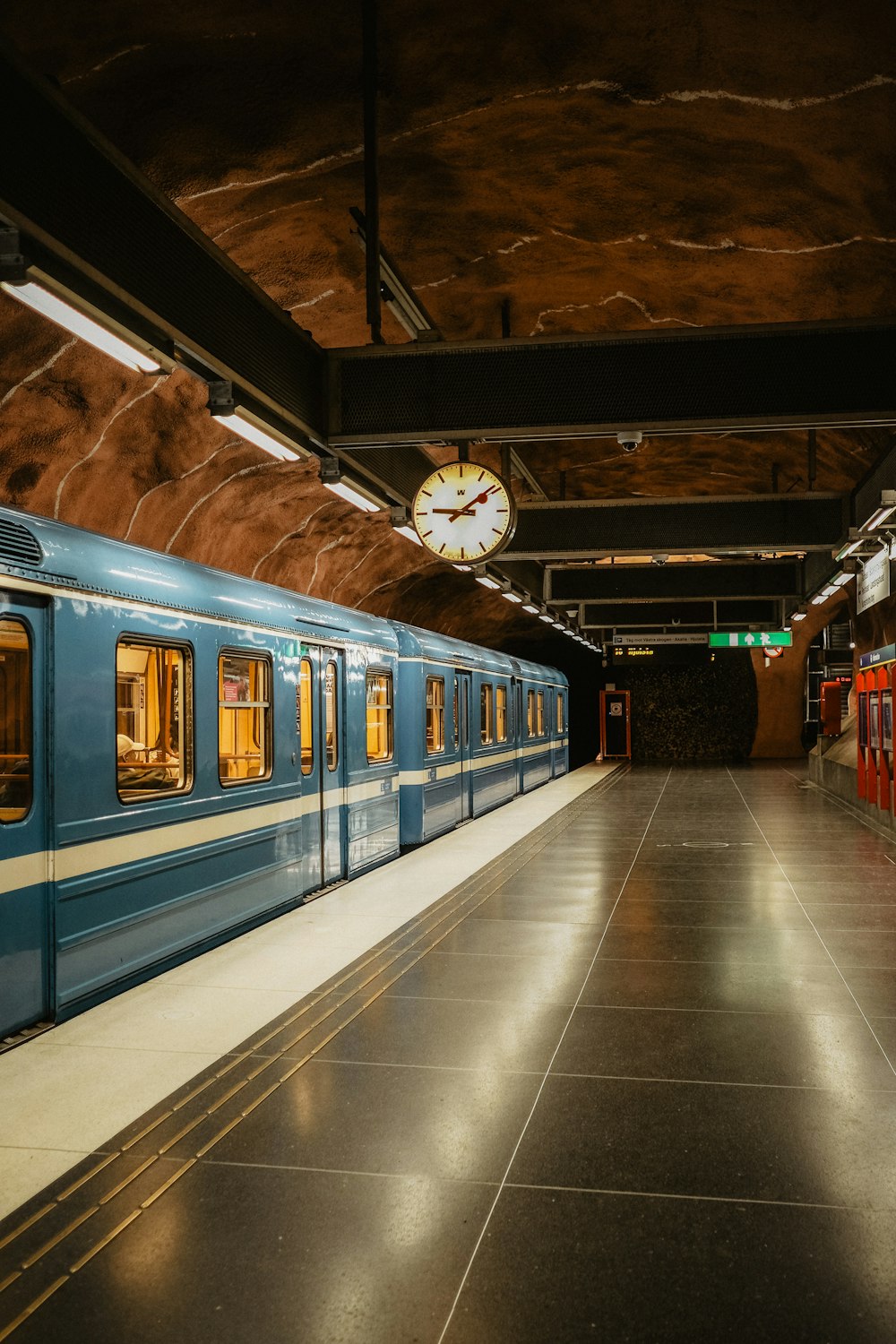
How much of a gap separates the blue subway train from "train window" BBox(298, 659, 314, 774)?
0.7 inches

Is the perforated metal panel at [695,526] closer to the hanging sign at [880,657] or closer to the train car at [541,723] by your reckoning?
the hanging sign at [880,657]

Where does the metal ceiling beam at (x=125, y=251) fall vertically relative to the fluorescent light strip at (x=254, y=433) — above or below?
above

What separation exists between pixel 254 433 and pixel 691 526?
7101 mm

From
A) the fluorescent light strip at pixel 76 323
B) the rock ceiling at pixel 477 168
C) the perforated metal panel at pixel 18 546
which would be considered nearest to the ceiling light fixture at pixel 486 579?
the rock ceiling at pixel 477 168

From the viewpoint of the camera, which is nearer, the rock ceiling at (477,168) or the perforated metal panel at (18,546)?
the rock ceiling at (477,168)

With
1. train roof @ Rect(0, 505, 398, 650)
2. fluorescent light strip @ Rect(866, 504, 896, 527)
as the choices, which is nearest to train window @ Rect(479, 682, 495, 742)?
train roof @ Rect(0, 505, 398, 650)

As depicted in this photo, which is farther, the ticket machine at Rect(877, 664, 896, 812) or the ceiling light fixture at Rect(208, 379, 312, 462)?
the ticket machine at Rect(877, 664, 896, 812)

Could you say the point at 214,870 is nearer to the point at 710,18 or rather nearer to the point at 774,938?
the point at 774,938

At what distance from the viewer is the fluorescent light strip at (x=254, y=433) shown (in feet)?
17.5

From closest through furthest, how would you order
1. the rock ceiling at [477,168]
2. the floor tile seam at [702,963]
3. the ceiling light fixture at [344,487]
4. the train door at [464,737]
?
1. the rock ceiling at [477,168]
2. the floor tile seam at [702,963]
3. the ceiling light fixture at [344,487]
4. the train door at [464,737]

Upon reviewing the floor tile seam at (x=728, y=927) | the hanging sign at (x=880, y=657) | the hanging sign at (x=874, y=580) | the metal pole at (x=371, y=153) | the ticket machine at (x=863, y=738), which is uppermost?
the metal pole at (x=371, y=153)

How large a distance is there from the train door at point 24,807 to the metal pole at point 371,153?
2.58 meters

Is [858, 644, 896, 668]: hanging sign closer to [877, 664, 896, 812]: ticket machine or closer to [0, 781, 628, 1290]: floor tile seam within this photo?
[877, 664, 896, 812]: ticket machine

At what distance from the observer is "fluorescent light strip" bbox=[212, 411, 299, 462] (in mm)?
5328
